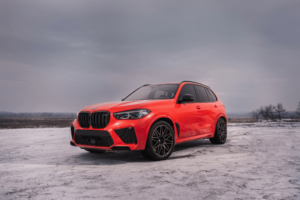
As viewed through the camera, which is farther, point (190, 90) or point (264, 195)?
point (190, 90)

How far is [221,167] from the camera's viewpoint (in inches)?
185

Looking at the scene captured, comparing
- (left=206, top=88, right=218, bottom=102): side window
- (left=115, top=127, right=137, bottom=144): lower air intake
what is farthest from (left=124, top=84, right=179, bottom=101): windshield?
(left=206, top=88, right=218, bottom=102): side window

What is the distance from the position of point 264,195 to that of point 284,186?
58 cm

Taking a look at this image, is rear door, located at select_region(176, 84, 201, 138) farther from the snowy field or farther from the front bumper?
the front bumper

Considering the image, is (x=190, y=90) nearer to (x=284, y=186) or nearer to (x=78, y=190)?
(x=284, y=186)

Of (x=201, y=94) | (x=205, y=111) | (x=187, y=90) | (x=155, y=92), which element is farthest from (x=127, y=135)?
(x=201, y=94)

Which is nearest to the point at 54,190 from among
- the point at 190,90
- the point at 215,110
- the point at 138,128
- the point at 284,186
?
the point at 138,128

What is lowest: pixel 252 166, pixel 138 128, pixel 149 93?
pixel 252 166

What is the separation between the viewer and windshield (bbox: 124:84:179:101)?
6.37 m

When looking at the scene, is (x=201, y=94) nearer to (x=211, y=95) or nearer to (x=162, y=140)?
(x=211, y=95)

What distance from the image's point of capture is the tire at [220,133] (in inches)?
306

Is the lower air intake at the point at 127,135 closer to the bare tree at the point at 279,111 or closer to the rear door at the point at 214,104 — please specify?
the rear door at the point at 214,104

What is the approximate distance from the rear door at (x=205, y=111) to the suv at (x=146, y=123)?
60 mm

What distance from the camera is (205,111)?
7.13 meters
